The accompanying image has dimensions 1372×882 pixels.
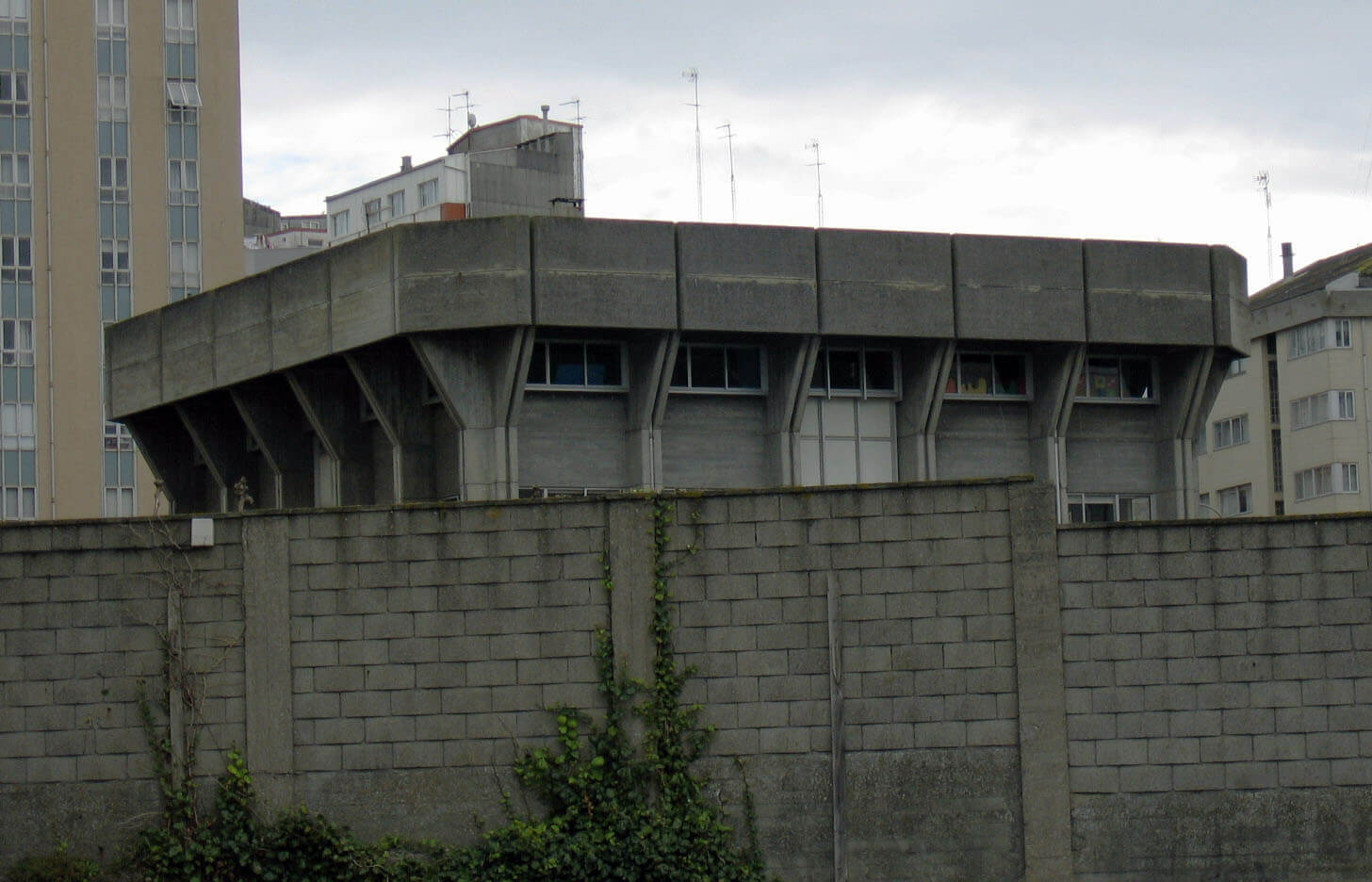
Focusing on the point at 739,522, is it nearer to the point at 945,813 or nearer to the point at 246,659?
the point at 945,813

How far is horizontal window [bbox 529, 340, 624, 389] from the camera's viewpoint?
→ 105 feet

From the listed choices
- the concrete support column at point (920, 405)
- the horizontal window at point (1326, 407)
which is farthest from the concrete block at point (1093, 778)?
the horizontal window at point (1326, 407)

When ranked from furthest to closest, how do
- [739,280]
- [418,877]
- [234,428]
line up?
[234,428], [739,280], [418,877]

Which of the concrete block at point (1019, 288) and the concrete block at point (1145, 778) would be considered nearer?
the concrete block at point (1145, 778)

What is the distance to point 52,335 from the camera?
254 ft

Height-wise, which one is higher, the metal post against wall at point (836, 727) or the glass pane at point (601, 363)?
the glass pane at point (601, 363)

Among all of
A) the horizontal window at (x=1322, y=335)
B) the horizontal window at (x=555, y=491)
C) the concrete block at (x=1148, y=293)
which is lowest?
the horizontal window at (x=555, y=491)

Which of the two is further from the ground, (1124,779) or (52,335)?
(52,335)

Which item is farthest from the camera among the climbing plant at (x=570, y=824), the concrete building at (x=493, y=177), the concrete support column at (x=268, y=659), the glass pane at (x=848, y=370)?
the concrete building at (x=493, y=177)

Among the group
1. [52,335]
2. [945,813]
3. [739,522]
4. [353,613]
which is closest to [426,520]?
[353,613]

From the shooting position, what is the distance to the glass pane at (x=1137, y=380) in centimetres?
3600

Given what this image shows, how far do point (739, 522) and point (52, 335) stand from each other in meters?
62.9

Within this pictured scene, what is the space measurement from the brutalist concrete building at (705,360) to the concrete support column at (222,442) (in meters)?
0.26

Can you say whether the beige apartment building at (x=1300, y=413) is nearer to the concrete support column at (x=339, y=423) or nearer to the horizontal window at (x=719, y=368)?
the horizontal window at (x=719, y=368)
